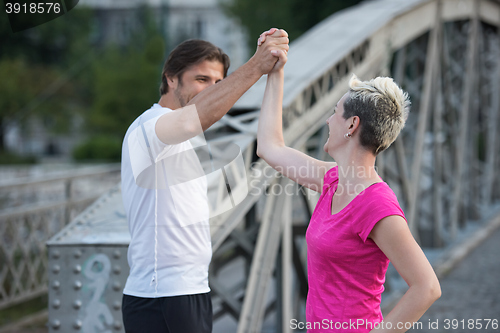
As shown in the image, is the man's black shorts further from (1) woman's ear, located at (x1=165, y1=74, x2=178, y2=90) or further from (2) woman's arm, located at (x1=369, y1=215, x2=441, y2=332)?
(1) woman's ear, located at (x1=165, y1=74, x2=178, y2=90)

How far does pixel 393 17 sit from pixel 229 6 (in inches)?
741

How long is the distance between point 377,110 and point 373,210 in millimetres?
368

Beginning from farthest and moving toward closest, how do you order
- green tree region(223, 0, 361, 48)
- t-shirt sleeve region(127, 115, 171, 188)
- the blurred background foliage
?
the blurred background foliage → green tree region(223, 0, 361, 48) → t-shirt sleeve region(127, 115, 171, 188)

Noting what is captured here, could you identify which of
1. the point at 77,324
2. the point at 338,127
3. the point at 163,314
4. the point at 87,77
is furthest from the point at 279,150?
the point at 87,77

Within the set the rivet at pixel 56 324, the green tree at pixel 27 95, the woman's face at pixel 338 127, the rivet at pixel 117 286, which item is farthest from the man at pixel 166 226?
the green tree at pixel 27 95

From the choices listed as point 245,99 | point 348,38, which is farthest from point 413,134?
point 245,99

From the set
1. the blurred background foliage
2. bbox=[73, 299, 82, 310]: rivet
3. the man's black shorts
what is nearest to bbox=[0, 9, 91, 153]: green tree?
the blurred background foliage

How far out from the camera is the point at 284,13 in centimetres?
1909

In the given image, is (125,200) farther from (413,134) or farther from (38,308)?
(413,134)

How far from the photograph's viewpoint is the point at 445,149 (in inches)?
430

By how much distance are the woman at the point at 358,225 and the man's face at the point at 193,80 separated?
56 centimetres

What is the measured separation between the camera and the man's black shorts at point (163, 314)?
81.1 inches

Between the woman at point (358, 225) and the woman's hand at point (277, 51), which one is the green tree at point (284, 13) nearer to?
the woman's hand at point (277, 51)

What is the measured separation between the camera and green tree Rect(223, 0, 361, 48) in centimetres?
1730
